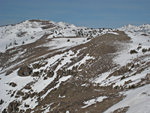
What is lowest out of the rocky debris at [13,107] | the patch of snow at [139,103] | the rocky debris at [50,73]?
the patch of snow at [139,103]

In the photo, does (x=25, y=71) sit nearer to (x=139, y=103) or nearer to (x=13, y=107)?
(x=13, y=107)

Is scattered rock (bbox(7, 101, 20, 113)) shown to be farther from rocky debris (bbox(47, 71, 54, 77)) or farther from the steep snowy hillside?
rocky debris (bbox(47, 71, 54, 77))

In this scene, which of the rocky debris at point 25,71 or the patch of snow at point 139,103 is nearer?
the patch of snow at point 139,103

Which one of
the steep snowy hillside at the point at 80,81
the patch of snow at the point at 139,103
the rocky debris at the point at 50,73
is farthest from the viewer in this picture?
the rocky debris at the point at 50,73

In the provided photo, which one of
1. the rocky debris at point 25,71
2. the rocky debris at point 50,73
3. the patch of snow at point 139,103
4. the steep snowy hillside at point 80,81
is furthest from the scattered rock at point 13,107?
the patch of snow at point 139,103

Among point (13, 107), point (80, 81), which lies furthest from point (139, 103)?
point (13, 107)

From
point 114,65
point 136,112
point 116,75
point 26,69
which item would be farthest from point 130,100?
point 26,69

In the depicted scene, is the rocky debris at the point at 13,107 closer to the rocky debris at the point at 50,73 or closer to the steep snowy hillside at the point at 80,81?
the steep snowy hillside at the point at 80,81

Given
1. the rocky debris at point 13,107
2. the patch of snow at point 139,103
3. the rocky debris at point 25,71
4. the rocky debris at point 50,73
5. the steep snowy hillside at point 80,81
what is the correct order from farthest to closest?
the rocky debris at point 25,71 < the rocky debris at point 50,73 < the rocky debris at point 13,107 < the steep snowy hillside at point 80,81 < the patch of snow at point 139,103

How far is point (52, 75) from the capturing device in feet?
121

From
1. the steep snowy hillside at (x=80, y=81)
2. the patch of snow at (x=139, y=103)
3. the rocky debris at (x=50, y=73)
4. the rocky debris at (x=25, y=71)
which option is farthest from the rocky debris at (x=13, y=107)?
the patch of snow at (x=139, y=103)

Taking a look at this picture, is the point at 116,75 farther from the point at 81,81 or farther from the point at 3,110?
the point at 3,110

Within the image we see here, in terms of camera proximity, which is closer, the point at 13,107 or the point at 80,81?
the point at 80,81

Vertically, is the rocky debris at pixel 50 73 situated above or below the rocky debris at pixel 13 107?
above
